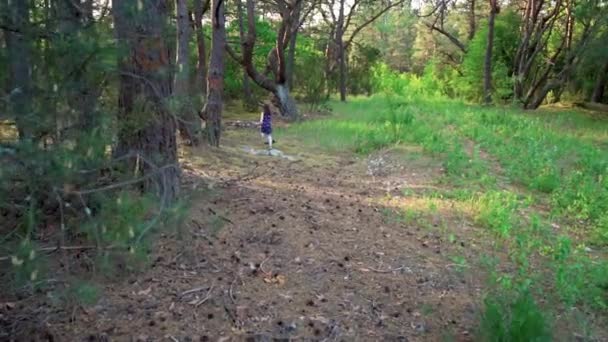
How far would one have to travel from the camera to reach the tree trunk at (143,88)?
2.63m

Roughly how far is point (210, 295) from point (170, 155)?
1.57 m

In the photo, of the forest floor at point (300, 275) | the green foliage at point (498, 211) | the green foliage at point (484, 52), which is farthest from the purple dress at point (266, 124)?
the green foliage at point (484, 52)

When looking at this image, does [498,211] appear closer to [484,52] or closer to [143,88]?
[143,88]

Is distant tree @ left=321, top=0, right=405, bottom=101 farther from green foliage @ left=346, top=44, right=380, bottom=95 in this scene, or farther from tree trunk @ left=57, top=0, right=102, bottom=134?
tree trunk @ left=57, top=0, right=102, bottom=134

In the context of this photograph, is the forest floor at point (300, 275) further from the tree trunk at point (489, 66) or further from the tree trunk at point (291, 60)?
the tree trunk at point (489, 66)

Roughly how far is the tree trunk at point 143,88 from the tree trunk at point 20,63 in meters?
0.45

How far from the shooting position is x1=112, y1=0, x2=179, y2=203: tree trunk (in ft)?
8.63

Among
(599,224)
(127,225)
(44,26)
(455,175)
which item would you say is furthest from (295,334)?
(455,175)

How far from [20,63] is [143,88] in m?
1.27

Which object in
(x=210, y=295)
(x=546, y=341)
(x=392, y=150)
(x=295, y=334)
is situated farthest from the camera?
(x=392, y=150)

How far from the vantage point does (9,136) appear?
7.38 ft

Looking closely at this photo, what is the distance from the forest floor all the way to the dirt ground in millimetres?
11

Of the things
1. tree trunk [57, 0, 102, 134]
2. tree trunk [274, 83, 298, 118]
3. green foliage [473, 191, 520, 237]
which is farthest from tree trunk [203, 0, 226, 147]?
tree trunk [57, 0, 102, 134]

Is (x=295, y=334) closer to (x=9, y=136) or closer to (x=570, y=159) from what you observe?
(x=9, y=136)
